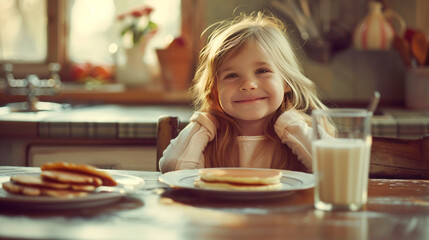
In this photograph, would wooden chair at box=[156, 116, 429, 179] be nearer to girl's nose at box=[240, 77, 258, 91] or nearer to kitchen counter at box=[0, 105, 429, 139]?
girl's nose at box=[240, 77, 258, 91]

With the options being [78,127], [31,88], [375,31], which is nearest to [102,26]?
[31,88]

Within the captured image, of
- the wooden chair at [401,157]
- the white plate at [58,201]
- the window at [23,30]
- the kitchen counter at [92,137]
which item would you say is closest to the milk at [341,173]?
the white plate at [58,201]

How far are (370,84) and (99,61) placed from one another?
1341 mm

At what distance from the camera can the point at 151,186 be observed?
105cm

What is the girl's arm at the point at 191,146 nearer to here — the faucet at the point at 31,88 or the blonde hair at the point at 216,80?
the blonde hair at the point at 216,80

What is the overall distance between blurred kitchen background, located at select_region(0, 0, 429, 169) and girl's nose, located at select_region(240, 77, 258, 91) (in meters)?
0.66

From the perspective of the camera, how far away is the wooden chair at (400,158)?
126 centimetres

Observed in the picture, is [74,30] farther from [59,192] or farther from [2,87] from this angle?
[59,192]

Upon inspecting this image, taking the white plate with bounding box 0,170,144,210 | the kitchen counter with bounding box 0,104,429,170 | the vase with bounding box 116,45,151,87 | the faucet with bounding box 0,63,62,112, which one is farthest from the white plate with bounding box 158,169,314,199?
the vase with bounding box 116,45,151,87

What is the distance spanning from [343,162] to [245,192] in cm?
15

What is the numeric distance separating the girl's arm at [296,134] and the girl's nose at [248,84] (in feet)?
0.35

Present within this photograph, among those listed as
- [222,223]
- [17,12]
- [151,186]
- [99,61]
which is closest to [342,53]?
[99,61]

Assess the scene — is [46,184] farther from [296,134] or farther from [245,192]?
[296,134]

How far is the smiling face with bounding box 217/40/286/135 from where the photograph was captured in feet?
4.47
